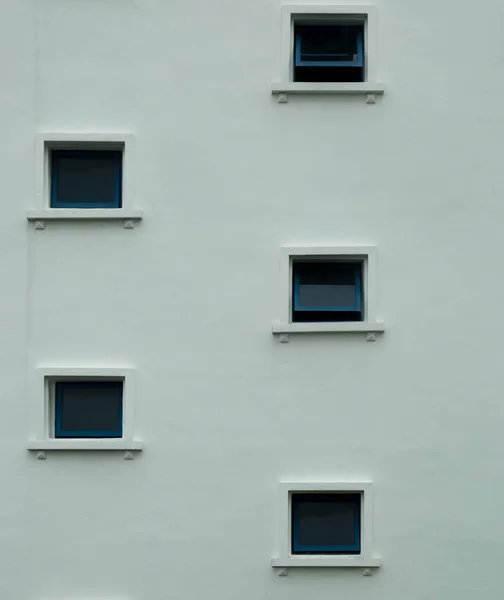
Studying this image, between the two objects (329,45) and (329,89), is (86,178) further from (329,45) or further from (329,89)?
(329,45)

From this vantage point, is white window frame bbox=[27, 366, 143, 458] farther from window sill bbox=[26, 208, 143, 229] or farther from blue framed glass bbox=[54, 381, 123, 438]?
window sill bbox=[26, 208, 143, 229]

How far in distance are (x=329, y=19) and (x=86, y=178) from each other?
10.3ft

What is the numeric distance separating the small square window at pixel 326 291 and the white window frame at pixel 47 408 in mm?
1897

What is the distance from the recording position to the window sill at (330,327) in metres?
9.95

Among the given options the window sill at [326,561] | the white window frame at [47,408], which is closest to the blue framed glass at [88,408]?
the white window frame at [47,408]

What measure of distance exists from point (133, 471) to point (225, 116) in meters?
3.83

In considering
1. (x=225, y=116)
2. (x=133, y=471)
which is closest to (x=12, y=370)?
(x=133, y=471)

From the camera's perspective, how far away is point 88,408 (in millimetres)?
10211

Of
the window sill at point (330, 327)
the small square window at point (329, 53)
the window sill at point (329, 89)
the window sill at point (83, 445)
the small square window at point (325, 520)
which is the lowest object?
the small square window at point (325, 520)

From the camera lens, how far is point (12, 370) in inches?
396

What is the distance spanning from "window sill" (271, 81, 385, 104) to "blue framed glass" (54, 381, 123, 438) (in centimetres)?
350

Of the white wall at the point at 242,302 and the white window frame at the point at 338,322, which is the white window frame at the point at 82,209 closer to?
the white wall at the point at 242,302

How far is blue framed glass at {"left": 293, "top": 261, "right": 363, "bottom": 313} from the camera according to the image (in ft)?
33.7

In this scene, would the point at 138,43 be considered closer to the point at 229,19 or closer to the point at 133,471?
the point at 229,19
